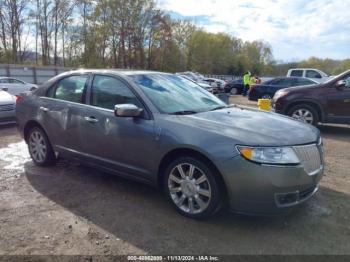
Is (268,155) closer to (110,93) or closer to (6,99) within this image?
(110,93)

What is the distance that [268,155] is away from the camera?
342 centimetres

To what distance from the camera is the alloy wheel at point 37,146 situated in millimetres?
5633

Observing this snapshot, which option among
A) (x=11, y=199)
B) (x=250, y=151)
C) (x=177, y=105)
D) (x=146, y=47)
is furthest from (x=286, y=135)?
(x=146, y=47)

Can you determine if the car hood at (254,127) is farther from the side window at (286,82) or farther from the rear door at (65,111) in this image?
the side window at (286,82)

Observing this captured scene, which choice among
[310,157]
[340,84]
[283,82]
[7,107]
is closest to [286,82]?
[283,82]

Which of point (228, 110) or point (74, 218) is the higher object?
point (228, 110)

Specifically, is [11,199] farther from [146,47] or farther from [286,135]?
[146,47]

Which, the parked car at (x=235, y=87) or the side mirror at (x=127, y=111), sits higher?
the side mirror at (x=127, y=111)

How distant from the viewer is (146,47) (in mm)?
51938

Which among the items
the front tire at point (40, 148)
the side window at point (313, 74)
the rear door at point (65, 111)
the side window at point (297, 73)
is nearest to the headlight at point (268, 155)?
the rear door at point (65, 111)

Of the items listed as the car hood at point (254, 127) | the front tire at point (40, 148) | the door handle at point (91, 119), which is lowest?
the front tire at point (40, 148)

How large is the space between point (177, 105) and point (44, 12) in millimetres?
41841

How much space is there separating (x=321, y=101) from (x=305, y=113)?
0.51 m

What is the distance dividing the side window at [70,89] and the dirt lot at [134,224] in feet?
3.80
